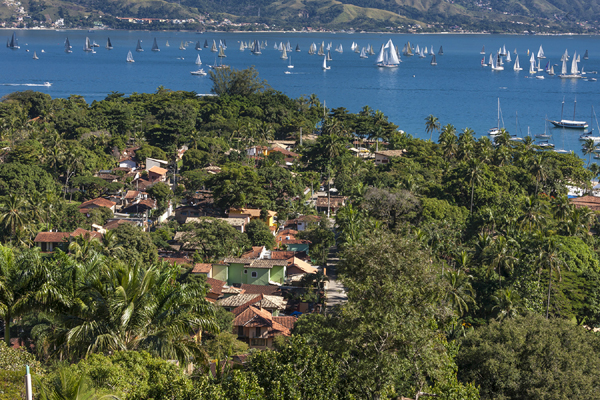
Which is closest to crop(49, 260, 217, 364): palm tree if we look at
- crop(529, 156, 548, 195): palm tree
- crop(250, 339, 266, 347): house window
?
crop(250, 339, 266, 347): house window

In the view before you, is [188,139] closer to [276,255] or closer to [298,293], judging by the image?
[276,255]

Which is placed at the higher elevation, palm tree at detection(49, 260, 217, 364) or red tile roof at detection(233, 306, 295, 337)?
palm tree at detection(49, 260, 217, 364)

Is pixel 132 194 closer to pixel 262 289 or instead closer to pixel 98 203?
pixel 98 203

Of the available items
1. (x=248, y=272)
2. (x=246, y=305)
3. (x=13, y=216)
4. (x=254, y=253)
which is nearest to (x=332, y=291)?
(x=248, y=272)

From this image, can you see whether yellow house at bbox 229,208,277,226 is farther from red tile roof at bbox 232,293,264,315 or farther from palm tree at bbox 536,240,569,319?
palm tree at bbox 536,240,569,319

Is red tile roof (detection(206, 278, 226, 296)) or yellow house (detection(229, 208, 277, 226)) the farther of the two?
yellow house (detection(229, 208, 277, 226))

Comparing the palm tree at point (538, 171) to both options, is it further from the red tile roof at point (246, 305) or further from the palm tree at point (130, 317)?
the palm tree at point (130, 317)

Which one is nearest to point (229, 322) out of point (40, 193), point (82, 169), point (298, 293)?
point (298, 293)

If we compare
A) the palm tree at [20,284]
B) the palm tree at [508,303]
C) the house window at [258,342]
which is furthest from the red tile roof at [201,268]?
the palm tree at [20,284]
